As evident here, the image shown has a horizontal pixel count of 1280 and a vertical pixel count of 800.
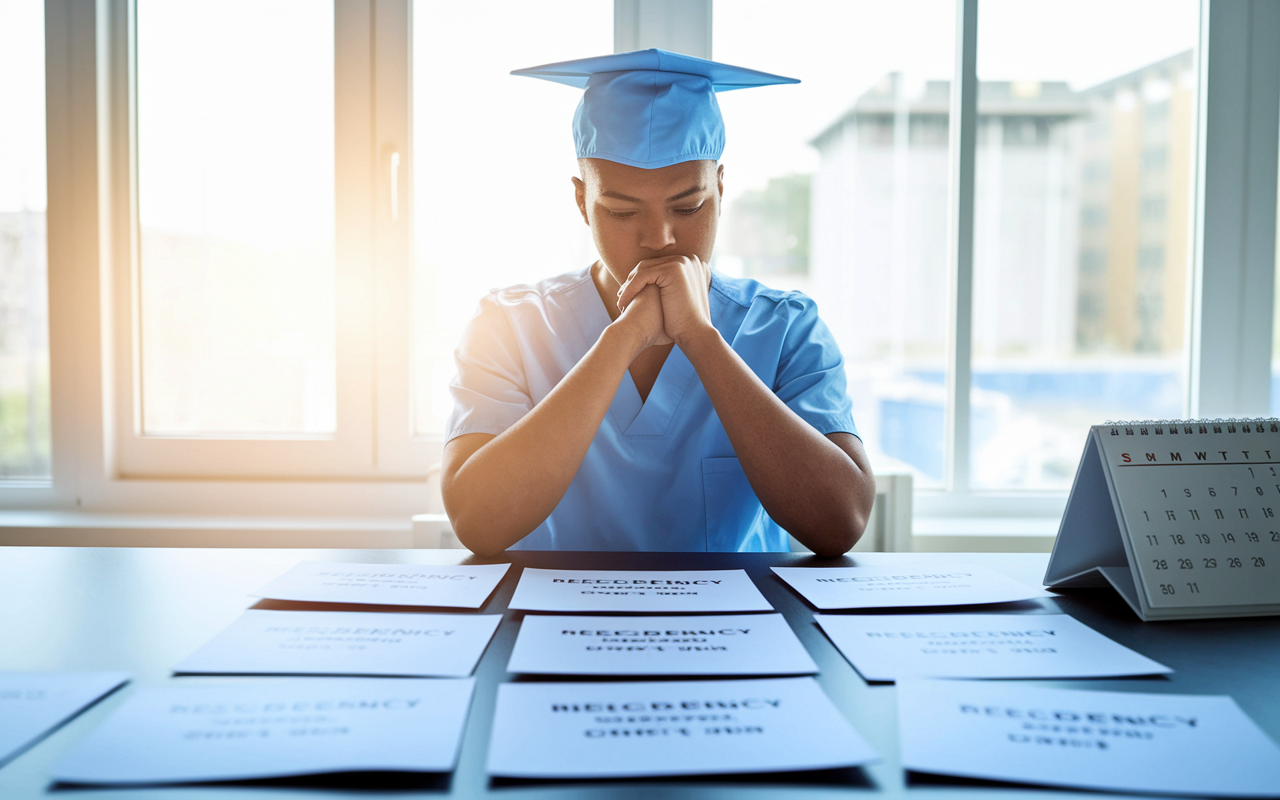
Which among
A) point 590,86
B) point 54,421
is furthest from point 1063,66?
point 54,421

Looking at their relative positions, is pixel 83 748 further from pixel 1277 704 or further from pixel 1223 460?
pixel 1223 460

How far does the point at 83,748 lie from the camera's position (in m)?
0.37

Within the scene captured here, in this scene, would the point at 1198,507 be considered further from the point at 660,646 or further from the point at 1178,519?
the point at 660,646

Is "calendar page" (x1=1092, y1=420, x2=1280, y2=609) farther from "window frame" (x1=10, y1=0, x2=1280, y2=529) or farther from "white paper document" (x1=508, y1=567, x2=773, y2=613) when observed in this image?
"window frame" (x1=10, y1=0, x2=1280, y2=529)

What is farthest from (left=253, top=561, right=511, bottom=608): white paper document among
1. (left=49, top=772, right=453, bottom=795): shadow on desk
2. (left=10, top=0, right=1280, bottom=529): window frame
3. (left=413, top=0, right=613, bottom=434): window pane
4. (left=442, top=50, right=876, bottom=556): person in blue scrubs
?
(left=413, top=0, right=613, bottom=434): window pane

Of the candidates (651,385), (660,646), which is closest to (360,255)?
(651,385)

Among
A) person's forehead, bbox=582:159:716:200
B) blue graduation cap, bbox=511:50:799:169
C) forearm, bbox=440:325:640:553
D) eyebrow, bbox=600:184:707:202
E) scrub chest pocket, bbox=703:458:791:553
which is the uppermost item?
blue graduation cap, bbox=511:50:799:169

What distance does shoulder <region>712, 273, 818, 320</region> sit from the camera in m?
1.19

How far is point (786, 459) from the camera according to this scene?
2.91ft

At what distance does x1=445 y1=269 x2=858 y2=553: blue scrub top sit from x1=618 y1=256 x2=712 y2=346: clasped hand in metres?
0.13

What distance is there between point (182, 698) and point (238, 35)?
6.17 ft

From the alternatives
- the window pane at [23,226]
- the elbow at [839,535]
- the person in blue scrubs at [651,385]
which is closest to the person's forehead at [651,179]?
the person in blue scrubs at [651,385]

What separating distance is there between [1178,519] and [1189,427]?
0.33 feet

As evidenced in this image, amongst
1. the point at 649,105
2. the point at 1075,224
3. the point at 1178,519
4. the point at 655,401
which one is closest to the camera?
the point at 1178,519
